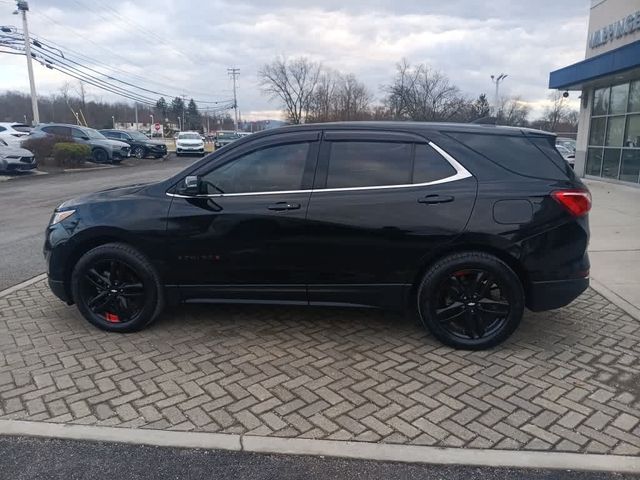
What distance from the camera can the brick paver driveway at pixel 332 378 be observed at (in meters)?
2.93

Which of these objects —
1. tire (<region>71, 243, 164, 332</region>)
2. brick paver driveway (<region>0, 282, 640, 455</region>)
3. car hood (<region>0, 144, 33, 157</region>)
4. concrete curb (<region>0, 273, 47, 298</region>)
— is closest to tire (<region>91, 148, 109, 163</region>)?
car hood (<region>0, 144, 33, 157</region>)

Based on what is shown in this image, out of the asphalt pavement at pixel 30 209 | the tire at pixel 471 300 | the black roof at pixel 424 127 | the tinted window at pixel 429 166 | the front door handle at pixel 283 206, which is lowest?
the asphalt pavement at pixel 30 209

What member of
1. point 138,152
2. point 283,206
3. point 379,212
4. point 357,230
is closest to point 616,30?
point 379,212

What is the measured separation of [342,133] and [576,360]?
254 cm

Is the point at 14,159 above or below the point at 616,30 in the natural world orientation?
below

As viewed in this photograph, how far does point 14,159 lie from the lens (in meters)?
18.5

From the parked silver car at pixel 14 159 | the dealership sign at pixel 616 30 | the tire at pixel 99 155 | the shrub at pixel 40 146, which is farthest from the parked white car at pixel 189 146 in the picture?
the dealership sign at pixel 616 30

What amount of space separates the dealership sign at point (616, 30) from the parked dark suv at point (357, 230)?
48.6 feet

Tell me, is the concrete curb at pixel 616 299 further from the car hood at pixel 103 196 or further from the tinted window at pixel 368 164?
the car hood at pixel 103 196

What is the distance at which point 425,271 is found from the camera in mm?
3912

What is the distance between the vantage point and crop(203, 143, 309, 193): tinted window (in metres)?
4.00

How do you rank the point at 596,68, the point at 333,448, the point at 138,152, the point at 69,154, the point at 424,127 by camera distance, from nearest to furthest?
the point at 333,448
the point at 424,127
the point at 596,68
the point at 69,154
the point at 138,152

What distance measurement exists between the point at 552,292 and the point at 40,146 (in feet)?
76.5

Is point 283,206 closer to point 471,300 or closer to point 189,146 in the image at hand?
point 471,300
